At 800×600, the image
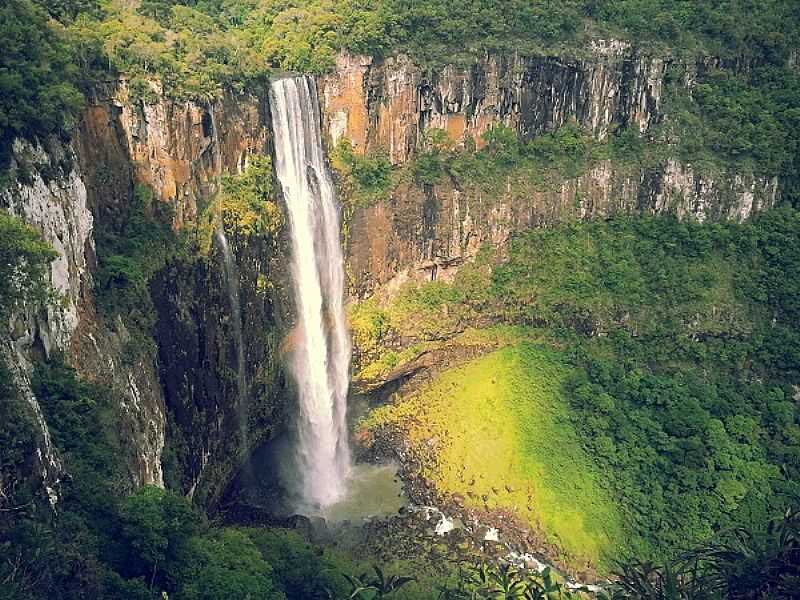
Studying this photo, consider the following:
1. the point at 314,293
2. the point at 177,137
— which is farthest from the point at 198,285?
the point at 314,293

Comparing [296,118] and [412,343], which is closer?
[296,118]

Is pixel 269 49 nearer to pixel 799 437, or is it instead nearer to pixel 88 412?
pixel 88 412

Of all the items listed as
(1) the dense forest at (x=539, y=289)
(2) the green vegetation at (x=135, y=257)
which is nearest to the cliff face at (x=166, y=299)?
(2) the green vegetation at (x=135, y=257)

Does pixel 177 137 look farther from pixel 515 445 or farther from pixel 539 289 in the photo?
pixel 539 289

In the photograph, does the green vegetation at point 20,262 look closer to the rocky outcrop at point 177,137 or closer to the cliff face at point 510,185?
the rocky outcrop at point 177,137

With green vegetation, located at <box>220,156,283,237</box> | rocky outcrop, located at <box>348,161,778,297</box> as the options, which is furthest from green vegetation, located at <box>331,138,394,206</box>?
green vegetation, located at <box>220,156,283,237</box>

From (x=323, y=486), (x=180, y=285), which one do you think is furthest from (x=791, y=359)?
(x=180, y=285)

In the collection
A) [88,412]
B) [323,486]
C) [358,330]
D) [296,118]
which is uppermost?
[296,118]

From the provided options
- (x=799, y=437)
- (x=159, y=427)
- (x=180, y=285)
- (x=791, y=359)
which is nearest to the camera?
(x=159, y=427)
